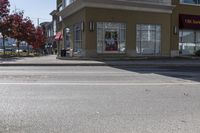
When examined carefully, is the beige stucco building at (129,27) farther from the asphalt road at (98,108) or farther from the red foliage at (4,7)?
the asphalt road at (98,108)

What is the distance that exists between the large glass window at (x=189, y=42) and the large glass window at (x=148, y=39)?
3445mm

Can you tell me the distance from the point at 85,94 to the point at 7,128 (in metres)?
4.28

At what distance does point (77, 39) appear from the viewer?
115 ft

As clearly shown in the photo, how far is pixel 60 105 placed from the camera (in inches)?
359

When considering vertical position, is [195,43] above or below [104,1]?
below

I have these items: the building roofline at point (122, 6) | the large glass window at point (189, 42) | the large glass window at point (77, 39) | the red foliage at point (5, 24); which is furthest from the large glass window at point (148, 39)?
the red foliage at point (5, 24)

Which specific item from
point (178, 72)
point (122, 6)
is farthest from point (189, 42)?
point (178, 72)

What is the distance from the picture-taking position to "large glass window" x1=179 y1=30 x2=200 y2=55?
126 feet

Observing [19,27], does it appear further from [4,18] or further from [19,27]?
[4,18]

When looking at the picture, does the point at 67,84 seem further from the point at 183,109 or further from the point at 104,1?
the point at 104,1

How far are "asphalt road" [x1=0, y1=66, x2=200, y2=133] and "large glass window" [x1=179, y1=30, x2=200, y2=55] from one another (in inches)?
1019

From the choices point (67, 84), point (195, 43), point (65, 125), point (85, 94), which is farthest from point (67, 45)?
point (65, 125)

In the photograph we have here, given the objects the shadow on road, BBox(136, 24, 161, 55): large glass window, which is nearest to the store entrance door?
BBox(136, 24, 161, 55): large glass window

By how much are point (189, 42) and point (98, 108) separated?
31.9 meters
